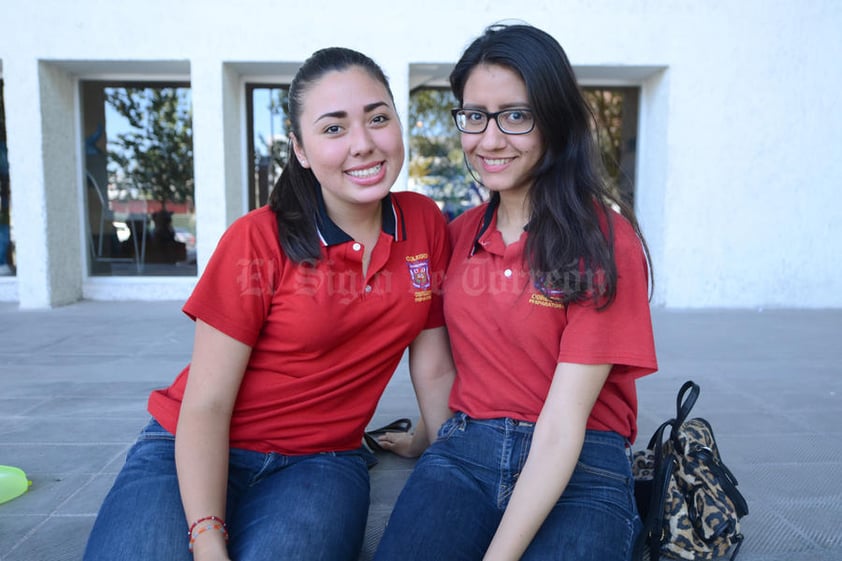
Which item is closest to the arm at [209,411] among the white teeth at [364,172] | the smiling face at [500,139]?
the white teeth at [364,172]

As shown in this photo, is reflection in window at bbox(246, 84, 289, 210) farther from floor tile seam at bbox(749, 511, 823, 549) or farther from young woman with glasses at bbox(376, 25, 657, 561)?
floor tile seam at bbox(749, 511, 823, 549)

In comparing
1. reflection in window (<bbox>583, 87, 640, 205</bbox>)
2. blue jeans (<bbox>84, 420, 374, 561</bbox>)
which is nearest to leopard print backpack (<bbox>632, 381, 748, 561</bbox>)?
blue jeans (<bbox>84, 420, 374, 561</bbox>)

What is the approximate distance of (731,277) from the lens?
6395mm

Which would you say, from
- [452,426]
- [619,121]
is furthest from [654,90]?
[452,426]

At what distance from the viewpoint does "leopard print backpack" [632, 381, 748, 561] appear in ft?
5.43

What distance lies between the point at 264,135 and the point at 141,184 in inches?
61.8

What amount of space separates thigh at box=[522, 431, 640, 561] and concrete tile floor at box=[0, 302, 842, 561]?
64 centimetres

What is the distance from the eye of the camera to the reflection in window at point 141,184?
7.03 meters

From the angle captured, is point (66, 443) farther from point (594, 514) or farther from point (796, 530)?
point (796, 530)

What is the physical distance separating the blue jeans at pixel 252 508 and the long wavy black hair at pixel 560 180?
784 mm

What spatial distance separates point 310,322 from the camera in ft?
5.56

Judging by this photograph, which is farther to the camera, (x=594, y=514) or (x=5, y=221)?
(x=5, y=221)

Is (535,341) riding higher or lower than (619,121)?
lower

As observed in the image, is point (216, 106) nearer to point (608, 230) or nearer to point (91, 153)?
point (91, 153)
